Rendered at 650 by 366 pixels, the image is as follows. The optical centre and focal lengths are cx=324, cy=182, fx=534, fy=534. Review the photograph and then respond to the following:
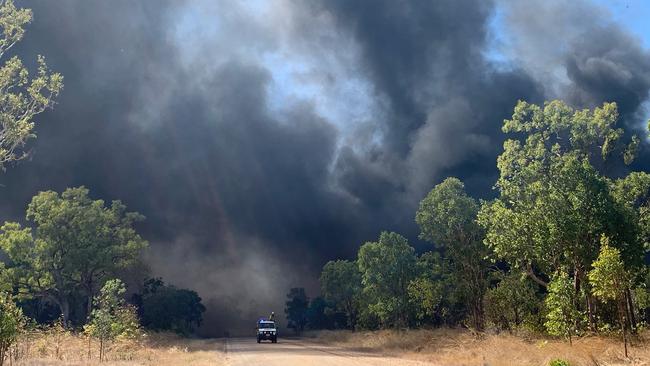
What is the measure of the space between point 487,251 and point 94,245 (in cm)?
5444

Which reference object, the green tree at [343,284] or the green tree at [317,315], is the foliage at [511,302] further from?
the green tree at [317,315]

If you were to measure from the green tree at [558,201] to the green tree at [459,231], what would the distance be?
33.8ft

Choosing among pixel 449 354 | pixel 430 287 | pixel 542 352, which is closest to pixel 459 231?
pixel 430 287

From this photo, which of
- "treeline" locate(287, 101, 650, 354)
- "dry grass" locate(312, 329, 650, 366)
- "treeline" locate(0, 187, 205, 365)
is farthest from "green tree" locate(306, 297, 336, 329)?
"dry grass" locate(312, 329, 650, 366)

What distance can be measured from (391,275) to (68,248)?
4601 cm

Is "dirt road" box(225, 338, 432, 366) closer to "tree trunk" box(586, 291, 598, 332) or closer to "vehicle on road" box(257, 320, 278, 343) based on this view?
"tree trunk" box(586, 291, 598, 332)

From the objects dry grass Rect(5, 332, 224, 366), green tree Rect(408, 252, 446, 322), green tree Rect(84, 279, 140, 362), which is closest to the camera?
dry grass Rect(5, 332, 224, 366)

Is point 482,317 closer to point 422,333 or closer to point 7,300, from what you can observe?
point 422,333

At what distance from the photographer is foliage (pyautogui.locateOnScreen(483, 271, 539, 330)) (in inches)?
1764

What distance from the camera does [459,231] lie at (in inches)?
2090

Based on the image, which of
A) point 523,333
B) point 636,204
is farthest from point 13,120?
point 636,204

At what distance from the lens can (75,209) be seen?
7706 centimetres

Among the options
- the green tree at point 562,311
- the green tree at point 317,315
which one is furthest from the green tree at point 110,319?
the green tree at point 317,315

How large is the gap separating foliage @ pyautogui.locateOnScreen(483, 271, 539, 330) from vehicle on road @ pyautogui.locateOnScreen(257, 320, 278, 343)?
106 feet
